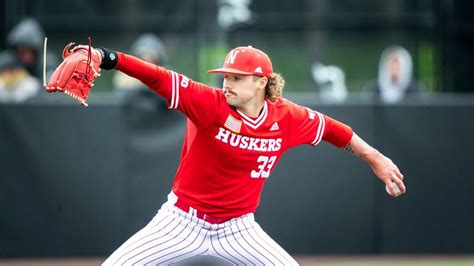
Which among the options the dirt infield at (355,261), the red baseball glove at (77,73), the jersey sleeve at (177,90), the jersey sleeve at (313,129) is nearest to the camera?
the red baseball glove at (77,73)

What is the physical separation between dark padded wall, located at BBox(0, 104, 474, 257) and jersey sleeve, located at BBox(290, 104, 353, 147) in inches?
120

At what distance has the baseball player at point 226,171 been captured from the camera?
20.3ft

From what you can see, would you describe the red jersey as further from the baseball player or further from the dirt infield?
the dirt infield

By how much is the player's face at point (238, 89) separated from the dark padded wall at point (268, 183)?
11.3ft

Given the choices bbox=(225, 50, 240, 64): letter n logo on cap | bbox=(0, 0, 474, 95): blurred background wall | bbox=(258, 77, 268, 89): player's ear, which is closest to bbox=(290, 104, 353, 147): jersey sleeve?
bbox=(258, 77, 268, 89): player's ear

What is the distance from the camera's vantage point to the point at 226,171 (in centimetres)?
634

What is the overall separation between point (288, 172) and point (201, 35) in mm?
3494

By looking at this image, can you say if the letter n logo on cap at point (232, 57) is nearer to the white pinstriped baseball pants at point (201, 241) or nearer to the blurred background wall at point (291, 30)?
the white pinstriped baseball pants at point (201, 241)

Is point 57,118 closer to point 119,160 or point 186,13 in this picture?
point 119,160

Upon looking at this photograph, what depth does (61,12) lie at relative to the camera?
1264 centimetres

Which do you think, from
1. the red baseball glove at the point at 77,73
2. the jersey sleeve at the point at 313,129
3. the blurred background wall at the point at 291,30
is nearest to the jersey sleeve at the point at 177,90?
the red baseball glove at the point at 77,73

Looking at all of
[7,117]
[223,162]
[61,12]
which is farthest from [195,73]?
[223,162]

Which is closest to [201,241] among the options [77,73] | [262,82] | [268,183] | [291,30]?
[262,82]

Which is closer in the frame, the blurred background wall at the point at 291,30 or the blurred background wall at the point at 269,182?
the blurred background wall at the point at 269,182
